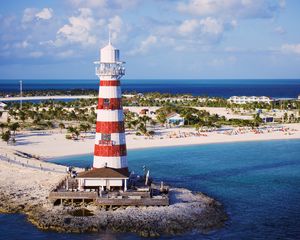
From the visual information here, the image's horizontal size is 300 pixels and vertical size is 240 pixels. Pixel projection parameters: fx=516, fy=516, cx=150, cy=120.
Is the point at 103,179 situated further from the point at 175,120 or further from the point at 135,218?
the point at 175,120

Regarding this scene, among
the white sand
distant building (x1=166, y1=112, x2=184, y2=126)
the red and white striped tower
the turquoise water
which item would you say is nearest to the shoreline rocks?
the turquoise water

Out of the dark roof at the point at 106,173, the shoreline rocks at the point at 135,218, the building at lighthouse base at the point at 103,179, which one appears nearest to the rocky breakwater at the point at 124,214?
the shoreline rocks at the point at 135,218

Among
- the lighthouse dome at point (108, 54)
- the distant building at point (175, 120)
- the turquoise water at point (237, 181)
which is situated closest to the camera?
the turquoise water at point (237, 181)

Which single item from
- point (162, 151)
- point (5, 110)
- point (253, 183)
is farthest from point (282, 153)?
point (5, 110)

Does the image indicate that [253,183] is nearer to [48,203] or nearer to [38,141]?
[48,203]

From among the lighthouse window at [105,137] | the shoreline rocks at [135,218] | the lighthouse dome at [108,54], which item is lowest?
the shoreline rocks at [135,218]

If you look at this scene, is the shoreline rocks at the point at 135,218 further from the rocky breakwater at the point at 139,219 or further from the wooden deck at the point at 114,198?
the wooden deck at the point at 114,198

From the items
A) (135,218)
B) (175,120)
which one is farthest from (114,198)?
(175,120)

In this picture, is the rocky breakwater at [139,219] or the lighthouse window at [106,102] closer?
the rocky breakwater at [139,219]
